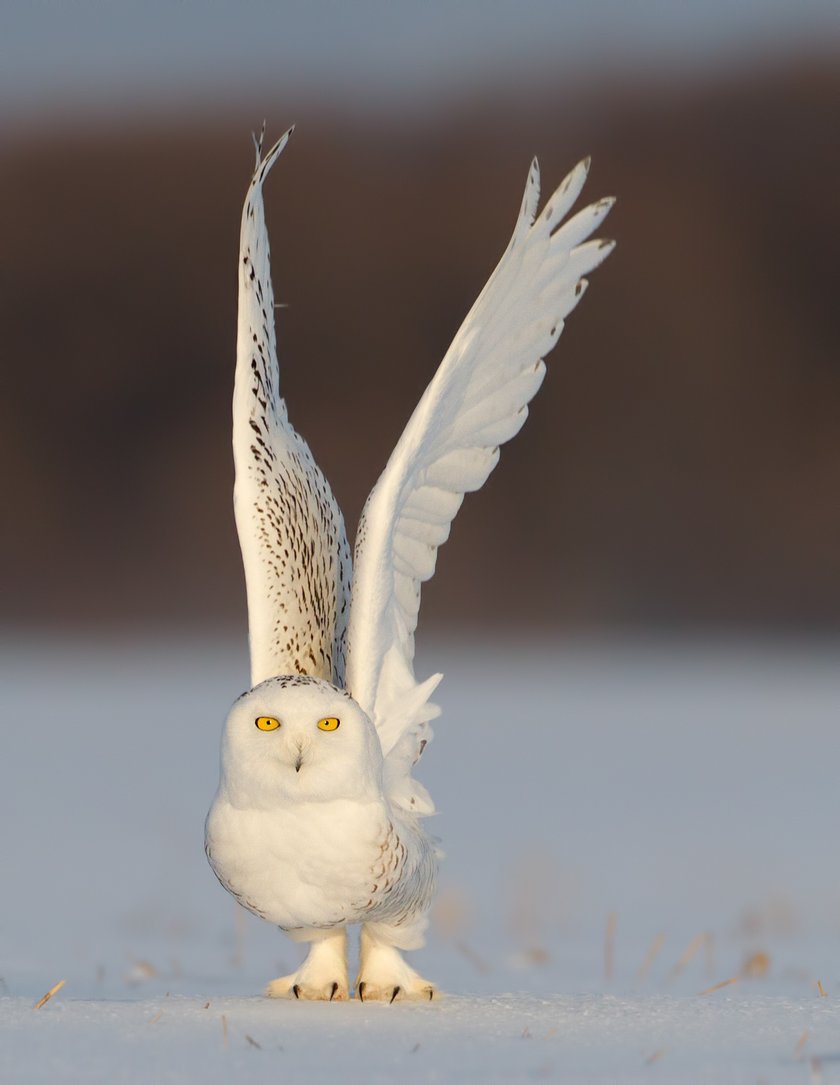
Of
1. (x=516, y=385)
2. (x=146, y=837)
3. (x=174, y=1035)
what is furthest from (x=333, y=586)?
(x=146, y=837)

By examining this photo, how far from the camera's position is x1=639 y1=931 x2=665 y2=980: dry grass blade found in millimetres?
4545

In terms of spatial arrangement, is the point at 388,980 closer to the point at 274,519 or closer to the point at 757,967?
the point at 274,519

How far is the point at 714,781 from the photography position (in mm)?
8602

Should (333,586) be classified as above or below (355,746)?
above

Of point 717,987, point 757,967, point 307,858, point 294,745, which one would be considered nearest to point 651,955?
point 757,967

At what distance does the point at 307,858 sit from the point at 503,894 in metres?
2.31

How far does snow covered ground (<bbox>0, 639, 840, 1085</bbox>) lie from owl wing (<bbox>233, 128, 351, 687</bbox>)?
2.39ft

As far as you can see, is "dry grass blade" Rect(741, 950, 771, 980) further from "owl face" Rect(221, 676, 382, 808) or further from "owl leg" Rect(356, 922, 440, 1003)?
"owl face" Rect(221, 676, 382, 808)

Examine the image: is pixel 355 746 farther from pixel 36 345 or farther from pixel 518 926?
pixel 36 345

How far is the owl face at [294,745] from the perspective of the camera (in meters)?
3.39

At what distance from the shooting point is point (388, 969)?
3826 mm

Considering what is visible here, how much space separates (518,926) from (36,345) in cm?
1496

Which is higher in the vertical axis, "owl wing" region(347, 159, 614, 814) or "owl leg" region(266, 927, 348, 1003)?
"owl wing" region(347, 159, 614, 814)

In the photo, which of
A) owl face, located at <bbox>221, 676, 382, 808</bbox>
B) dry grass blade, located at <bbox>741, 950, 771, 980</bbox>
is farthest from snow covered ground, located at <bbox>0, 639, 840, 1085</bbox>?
owl face, located at <bbox>221, 676, 382, 808</bbox>
